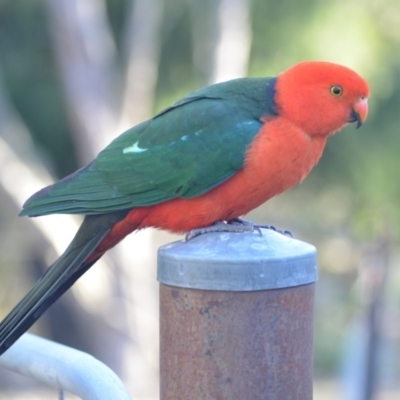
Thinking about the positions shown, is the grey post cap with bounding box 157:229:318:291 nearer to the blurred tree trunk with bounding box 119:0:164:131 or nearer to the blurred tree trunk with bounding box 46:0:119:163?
the blurred tree trunk with bounding box 46:0:119:163

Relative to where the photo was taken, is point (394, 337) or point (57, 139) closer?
point (57, 139)

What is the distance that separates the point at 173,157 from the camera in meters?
3.41

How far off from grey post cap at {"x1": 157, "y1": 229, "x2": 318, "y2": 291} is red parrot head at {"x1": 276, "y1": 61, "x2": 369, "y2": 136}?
140 centimetres

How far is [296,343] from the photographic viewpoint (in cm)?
209

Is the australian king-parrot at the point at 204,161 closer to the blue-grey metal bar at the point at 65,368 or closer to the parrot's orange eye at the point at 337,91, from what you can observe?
the parrot's orange eye at the point at 337,91

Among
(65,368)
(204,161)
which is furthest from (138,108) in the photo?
(65,368)

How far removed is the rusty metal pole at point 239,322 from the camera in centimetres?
204

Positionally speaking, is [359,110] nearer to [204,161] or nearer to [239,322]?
[204,161]

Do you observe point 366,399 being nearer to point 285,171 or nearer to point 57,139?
point 285,171

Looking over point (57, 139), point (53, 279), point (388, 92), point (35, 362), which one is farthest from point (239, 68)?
point (35, 362)

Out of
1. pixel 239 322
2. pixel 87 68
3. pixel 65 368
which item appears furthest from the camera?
pixel 87 68

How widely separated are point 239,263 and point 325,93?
1.67m

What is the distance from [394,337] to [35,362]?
10.6 meters

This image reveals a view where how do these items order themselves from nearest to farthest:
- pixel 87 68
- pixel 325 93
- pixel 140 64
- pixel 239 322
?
1. pixel 239 322
2. pixel 325 93
3. pixel 87 68
4. pixel 140 64
